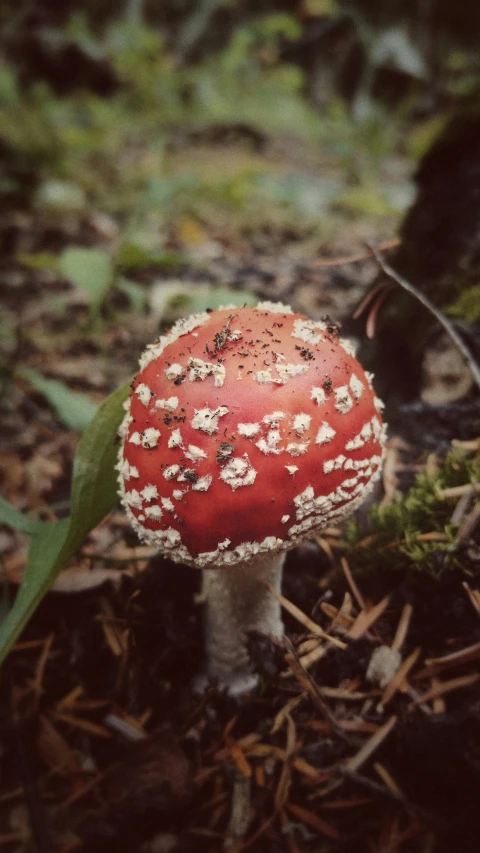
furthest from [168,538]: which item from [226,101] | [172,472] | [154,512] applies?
[226,101]

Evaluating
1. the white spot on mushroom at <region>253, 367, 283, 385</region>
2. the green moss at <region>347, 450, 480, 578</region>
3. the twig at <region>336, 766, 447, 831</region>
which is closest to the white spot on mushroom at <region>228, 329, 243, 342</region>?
the white spot on mushroom at <region>253, 367, 283, 385</region>

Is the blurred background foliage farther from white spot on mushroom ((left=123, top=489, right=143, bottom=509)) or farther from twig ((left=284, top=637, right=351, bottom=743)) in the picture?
twig ((left=284, top=637, right=351, bottom=743))

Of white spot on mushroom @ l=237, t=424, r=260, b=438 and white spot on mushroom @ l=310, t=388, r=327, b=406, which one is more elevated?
white spot on mushroom @ l=310, t=388, r=327, b=406

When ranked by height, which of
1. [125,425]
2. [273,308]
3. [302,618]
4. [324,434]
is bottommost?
[302,618]

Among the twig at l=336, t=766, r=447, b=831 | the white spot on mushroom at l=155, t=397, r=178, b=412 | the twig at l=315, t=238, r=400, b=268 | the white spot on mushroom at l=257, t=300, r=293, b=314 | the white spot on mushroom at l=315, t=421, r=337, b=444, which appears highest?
the twig at l=315, t=238, r=400, b=268

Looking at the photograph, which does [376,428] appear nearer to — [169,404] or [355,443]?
[355,443]

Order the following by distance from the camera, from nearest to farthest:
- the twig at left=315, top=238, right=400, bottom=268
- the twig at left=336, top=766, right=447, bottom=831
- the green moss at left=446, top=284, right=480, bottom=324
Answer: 1. the twig at left=336, top=766, right=447, bottom=831
2. the twig at left=315, top=238, right=400, bottom=268
3. the green moss at left=446, top=284, right=480, bottom=324

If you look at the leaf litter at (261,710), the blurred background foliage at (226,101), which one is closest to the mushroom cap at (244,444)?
the leaf litter at (261,710)
